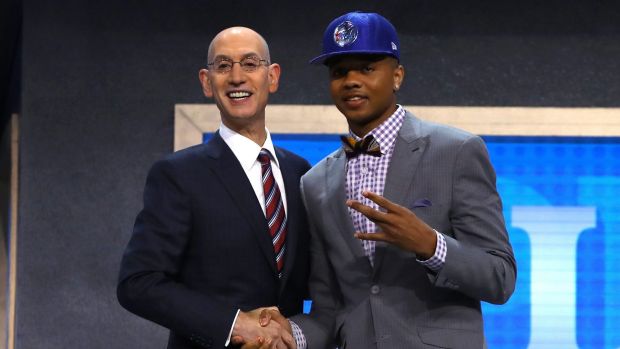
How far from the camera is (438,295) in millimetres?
2977

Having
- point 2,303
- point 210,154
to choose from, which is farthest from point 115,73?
point 2,303

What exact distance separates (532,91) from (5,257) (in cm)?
464

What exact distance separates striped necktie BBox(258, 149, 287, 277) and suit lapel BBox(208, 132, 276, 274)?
1.3 inches

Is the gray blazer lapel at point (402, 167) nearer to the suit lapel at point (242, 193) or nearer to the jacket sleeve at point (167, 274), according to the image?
the suit lapel at point (242, 193)

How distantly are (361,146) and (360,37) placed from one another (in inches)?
11.8

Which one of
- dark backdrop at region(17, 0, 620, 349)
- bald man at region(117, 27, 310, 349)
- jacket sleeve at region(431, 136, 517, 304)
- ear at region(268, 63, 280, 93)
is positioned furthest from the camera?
dark backdrop at region(17, 0, 620, 349)

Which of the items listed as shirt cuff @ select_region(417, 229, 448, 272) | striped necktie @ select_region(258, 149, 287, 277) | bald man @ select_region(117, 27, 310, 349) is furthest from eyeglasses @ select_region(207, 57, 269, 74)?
shirt cuff @ select_region(417, 229, 448, 272)

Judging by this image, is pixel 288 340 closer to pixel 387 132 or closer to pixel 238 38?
pixel 387 132

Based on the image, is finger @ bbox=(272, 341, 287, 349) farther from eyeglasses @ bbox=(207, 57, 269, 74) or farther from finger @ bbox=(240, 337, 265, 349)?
eyeglasses @ bbox=(207, 57, 269, 74)

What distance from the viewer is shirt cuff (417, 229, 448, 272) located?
279 centimetres

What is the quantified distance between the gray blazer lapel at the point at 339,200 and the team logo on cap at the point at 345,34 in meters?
0.35

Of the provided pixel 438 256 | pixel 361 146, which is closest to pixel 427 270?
pixel 438 256

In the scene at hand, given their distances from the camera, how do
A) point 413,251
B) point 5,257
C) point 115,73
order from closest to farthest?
point 413,251
point 115,73
point 5,257

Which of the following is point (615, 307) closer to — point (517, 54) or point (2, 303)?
point (517, 54)
